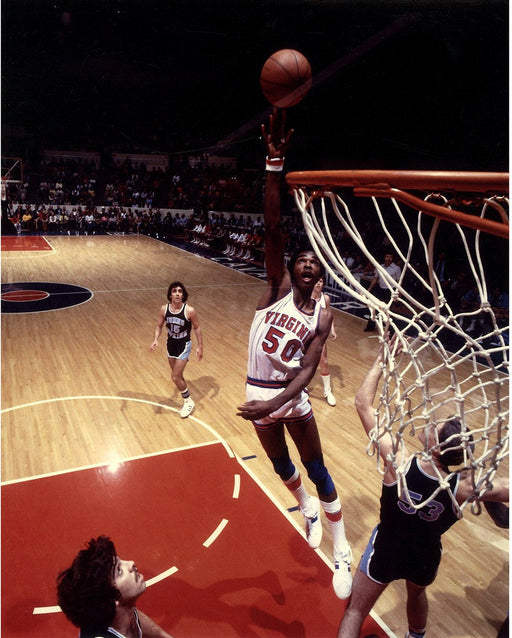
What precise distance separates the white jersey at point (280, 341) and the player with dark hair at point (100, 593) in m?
1.35

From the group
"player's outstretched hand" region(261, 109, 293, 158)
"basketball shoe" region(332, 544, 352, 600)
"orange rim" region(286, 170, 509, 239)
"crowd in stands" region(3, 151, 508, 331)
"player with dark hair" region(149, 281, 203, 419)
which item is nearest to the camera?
"orange rim" region(286, 170, 509, 239)

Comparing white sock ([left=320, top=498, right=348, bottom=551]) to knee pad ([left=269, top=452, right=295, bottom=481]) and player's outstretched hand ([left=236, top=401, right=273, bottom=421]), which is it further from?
player's outstretched hand ([left=236, top=401, right=273, bottom=421])

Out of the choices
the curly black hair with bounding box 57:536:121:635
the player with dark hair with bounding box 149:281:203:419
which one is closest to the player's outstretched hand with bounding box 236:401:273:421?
the curly black hair with bounding box 57:536:121:635

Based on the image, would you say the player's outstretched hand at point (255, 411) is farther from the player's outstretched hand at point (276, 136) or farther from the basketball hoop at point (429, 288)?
the player's outstretched hand at point (276, 136)

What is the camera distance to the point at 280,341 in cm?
299

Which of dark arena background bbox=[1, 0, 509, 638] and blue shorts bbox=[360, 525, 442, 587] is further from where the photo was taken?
dark arena background bbox=[1, 0, 509, 638]

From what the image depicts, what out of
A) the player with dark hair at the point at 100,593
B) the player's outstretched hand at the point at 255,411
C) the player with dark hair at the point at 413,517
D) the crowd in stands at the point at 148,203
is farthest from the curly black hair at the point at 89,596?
the crowd in stands at the point at 148,203

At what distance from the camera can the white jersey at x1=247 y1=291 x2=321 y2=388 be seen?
299 cm

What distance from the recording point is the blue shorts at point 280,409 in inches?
118

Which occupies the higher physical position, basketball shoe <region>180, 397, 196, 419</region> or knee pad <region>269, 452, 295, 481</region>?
knee pad <region>269, 452, 295, 481</region>

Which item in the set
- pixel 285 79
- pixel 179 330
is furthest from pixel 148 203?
pixel 285 79

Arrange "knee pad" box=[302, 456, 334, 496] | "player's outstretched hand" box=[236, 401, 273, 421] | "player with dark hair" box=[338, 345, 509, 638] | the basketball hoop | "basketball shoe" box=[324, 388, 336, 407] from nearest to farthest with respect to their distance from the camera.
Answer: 1. the basketball hoop
2. "player with dark hair" box=[338, 345, 509, 638]
3. "player's outstretched hand" box=[236, 401, 273, 421]
4. "knee pad" box=[302, 456, 334, 496]
5. "basketball shoe" box=[324, 388, 336, 407]

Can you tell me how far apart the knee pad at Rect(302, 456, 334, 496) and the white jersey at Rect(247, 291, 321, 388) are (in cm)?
58

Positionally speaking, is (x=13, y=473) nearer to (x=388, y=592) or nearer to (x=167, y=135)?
(x=388, y=592)
